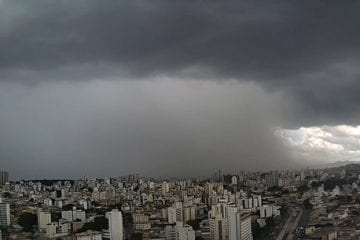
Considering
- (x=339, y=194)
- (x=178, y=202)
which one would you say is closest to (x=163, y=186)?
(x=178, y=202)

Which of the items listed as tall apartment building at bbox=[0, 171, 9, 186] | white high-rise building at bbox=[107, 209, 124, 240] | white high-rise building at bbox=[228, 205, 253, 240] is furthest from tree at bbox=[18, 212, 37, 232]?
white high-rise building at bbox=[228, 205, 253, 240]

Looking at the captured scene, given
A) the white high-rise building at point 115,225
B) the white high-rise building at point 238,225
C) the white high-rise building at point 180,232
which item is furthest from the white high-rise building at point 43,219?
the white high-rise building at point 238,225

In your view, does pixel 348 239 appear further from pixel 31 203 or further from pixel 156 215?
pixel 31 203

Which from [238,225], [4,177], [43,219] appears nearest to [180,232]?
[238,225]

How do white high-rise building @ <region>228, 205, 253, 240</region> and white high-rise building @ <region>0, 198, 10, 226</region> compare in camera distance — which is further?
white high-rise building @ <region>228, 205, 253, 240</region>

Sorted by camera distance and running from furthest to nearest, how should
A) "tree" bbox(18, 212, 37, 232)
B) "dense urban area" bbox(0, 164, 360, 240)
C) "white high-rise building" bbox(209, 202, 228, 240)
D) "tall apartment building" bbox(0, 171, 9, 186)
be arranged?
"tall apartment building" bbox(0, 171, 9, 186), "white high-rise building" bbox(209, 202, 228, 240), "dense urban area" bbox(0, 164, 360, 240), "tree" bbox(18, 212, 37, 232)

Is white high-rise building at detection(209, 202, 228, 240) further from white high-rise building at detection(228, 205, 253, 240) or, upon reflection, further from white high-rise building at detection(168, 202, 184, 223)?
white high-rise building at detection(168, 202, 184, 223)

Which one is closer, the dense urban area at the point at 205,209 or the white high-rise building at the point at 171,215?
the dense urban area at the point at 205,209

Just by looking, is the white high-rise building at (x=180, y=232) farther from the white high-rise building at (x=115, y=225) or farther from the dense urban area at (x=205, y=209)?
the white high-rise building at (x=115, y=225)
